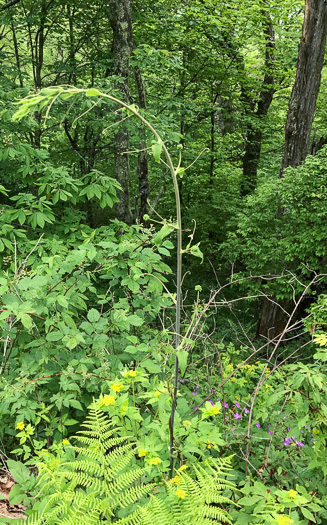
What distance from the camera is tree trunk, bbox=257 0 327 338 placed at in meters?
5.17

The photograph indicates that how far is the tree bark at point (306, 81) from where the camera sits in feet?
17.0

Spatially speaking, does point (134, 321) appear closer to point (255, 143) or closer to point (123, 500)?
point (123, 500)

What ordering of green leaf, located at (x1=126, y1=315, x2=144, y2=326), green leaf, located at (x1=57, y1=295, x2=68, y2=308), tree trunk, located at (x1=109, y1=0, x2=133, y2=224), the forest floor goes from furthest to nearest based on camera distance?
1. tree trunk, located at (x1=109, y1=0, x2=133, y2=224)
2. green leaf, located at (x1=126, y1=315, x2=144, y2=326)
3. green leaf, located at (x1=57, y1=295, x2=68, y2=308)
4. the forest floor

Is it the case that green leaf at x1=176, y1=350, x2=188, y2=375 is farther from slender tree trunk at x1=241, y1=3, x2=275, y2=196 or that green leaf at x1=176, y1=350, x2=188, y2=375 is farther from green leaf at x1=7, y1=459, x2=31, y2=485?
slender tree trunk at x1=241, y1=3, x2=275, y2=196

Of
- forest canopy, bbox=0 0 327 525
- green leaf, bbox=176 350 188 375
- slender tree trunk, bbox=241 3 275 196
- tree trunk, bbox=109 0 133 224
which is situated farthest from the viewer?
slender tree trunk, bbox=241 3 275 196

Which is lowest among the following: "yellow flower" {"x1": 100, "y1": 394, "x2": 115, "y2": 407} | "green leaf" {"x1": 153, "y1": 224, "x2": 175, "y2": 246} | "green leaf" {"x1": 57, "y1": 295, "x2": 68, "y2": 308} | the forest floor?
the forest floor

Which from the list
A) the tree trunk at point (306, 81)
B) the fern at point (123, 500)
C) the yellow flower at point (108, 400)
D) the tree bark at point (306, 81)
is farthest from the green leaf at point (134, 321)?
the tree bark at point (306, 81)

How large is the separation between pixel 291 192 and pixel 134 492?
4.25 metres

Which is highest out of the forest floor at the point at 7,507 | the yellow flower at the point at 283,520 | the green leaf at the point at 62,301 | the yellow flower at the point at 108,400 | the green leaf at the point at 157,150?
the green leaf at the point at 157,150

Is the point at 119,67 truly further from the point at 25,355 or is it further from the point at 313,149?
the point at 25,355

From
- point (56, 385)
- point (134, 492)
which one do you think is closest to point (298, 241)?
point (56, 385)

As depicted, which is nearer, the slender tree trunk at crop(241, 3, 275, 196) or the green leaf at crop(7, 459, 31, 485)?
the green leaf at crop(7, 459, 31, 485)

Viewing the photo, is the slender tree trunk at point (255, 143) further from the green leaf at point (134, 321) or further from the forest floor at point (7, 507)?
the forest floor at point (7, 507)

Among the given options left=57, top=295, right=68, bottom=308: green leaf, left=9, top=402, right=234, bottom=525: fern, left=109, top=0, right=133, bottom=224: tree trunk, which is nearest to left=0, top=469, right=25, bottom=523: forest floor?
left=9, top=402, right=234, bottom=525: fern
